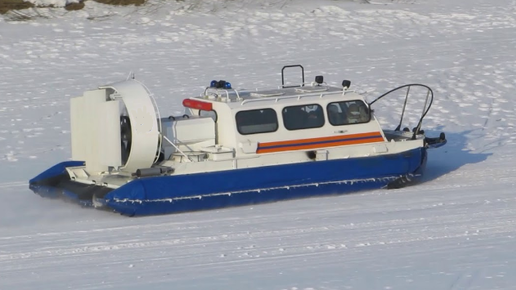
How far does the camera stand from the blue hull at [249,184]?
36.2 feet

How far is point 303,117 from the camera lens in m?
12.2

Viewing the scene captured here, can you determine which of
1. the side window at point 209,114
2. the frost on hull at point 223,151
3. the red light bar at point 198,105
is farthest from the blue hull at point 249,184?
the red light bar at point 198,105

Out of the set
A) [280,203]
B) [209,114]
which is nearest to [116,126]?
[209,114]

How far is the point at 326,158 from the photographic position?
39.9ft

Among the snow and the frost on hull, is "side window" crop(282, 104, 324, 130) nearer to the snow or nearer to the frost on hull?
the frost on hull

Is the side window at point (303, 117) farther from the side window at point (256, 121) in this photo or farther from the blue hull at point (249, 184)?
the blue hull at point (249, 184)

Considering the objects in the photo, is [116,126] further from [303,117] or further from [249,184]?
[303,117]

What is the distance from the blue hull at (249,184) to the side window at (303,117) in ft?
1.75

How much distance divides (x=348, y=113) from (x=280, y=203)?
1.49m

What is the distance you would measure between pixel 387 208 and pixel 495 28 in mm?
12687

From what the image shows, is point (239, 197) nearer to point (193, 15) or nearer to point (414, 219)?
point (414, 219)

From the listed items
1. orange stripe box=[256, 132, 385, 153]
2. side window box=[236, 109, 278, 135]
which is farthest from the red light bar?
orange stripe box=[256, 132, 385, 153]

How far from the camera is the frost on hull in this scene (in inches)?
446

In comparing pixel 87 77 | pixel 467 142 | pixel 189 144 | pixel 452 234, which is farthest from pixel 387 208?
pixel 87 77
